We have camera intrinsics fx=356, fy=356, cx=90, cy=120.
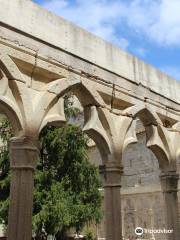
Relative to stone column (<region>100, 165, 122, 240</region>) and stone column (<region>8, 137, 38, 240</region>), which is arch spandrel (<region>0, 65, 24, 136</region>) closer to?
stone column (<region>8, 137, 38, 240</region>)

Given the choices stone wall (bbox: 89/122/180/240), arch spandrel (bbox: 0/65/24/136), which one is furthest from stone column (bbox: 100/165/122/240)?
stone wall (bbox: 89/122/180/240)

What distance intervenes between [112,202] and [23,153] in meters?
1.74

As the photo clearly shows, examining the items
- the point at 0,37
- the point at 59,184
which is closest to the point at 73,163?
the point at 59,184

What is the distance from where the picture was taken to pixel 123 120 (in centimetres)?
589

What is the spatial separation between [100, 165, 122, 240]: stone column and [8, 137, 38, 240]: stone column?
4.85 ft

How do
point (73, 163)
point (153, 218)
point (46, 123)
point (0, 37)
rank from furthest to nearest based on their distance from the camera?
1. point (153, 218)
2. point (73, 163)
3. point (46, 123)
4. point (0, 37)

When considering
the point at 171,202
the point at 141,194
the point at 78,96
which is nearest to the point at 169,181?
the point at 171,202

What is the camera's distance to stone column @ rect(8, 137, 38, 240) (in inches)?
157

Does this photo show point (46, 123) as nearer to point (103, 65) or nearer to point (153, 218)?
point (103, 65)

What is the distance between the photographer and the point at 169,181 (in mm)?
6602

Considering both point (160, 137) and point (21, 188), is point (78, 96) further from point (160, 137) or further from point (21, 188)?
point (160, 137)

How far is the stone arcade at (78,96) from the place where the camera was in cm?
434

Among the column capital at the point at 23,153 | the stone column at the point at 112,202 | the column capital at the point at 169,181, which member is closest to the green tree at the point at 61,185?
the column capital at the point at 169,181

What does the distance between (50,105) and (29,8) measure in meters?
1.37
